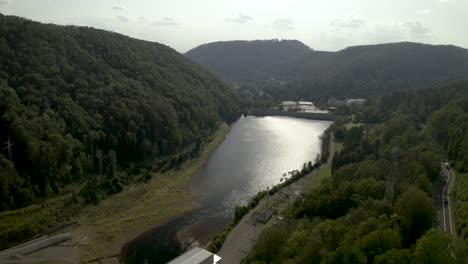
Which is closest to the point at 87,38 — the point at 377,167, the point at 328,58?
the point at 377,167

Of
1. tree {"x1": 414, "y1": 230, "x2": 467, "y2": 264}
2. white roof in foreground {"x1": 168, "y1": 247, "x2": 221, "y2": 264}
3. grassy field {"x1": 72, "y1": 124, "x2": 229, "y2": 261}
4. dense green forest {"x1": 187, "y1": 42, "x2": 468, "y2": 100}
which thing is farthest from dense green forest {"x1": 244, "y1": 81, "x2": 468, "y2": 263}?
dense green forest {"x1": 187, "y1": 42, "x2": 468, "y2": 100}

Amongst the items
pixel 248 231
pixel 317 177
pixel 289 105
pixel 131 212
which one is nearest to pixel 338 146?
pixel 317 177

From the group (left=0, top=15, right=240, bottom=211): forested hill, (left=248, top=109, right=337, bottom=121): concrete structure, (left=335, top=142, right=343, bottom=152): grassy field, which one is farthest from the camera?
(left=248, top=109, right=337, bottom=121): concrete structure

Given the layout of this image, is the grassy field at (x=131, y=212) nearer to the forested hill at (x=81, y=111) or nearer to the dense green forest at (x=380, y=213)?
the forested hill at (x=81, y=111)

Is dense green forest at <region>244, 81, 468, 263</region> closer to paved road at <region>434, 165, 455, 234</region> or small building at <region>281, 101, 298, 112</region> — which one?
paved road at <region>434, 165, 455, 234</region>

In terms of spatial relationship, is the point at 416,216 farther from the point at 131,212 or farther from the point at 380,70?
the point at 380,70

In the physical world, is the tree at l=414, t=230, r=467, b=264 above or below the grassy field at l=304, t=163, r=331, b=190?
above
